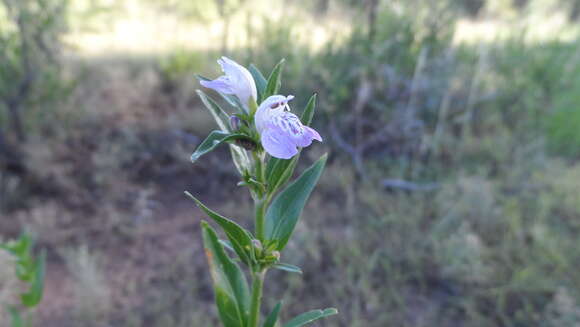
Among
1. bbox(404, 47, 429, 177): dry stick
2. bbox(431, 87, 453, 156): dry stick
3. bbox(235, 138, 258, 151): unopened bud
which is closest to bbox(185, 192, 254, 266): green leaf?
bbox(235, 138, 258, 151): unopened bud

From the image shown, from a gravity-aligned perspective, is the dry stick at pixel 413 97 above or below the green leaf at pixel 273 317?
above

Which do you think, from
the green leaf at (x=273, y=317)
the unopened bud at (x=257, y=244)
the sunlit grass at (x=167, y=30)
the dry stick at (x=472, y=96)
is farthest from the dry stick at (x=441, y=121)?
the unopened bud at (x=257, y=244)

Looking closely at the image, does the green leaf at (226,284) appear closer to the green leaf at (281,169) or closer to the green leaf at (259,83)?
the green leaf at (281,169)

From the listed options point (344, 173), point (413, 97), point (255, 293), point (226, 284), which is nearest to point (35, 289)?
point (226, 284)

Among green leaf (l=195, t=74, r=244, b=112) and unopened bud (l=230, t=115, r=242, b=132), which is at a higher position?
green leaf (l=195, t=74, r=244, b=112)

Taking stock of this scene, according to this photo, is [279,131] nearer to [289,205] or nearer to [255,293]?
[289,205]

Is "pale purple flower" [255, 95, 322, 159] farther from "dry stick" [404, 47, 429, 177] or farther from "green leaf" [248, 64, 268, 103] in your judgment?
"dry stick" [404, 47, 429, 177]

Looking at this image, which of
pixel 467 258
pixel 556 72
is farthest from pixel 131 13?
pixel 467 258
